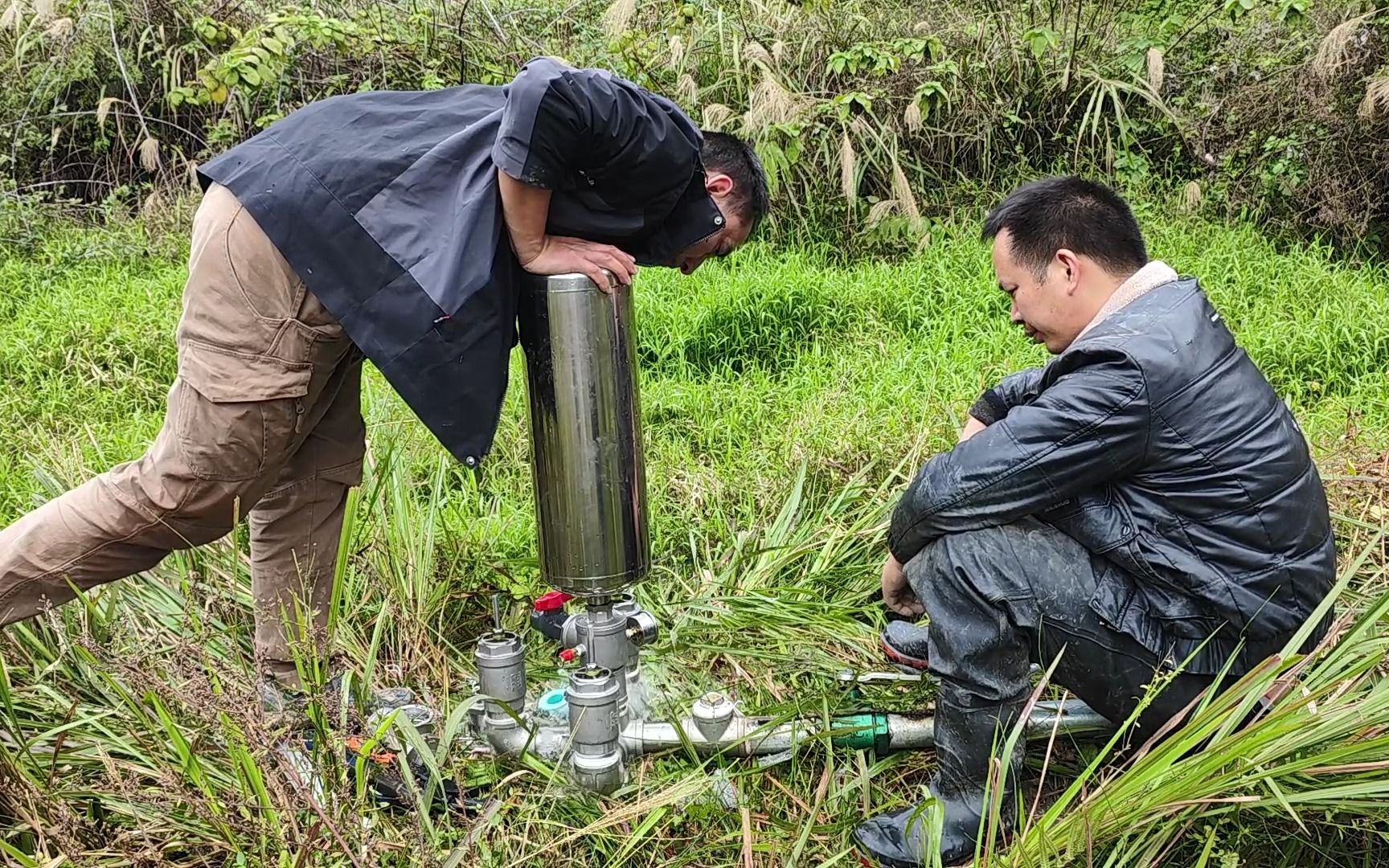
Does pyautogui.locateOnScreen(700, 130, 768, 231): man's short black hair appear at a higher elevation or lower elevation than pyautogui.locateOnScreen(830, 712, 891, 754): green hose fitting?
higher

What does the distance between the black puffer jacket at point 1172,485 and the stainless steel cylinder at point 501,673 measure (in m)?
0.92

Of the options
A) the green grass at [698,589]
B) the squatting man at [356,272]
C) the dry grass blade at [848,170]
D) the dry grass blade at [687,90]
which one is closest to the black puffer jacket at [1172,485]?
the green grass at [698,589]

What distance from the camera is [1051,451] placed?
2018 mm

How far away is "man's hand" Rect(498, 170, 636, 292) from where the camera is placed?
6.79 feet

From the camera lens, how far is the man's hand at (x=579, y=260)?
6.95ft

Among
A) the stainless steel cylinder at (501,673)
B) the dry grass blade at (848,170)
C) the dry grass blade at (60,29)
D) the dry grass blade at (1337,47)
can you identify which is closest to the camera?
the stainless steel cylinder at (501,673)

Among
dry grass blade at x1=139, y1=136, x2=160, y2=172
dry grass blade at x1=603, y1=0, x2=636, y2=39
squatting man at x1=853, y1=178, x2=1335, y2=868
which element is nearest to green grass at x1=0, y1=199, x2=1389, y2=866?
squatting man at x1=853, y1=178, x2=1335, y2=868

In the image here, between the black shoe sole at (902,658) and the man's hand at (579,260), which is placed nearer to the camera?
the man's hand at (579,260)

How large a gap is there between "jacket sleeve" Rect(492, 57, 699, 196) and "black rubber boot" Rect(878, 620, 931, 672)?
123cm

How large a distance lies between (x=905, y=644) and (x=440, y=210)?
1453 millimetres

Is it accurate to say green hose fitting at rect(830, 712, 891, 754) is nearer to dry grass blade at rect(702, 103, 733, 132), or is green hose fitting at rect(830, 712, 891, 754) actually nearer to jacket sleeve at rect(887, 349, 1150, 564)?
jacket sleeve at rect(887, 349, 1150, 564)

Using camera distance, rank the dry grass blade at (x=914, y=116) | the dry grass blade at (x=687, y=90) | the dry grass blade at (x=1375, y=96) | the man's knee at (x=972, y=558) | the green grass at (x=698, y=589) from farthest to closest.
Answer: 1. the dry grass blade at (x=687, y=90)
2. the dry grass blade at (x=914, y=116)
3. the dry grass blade at (x=1375, y=96)
4. the man's knee at (x=972, y=558)
5. the green grass at (x=698, y=589)

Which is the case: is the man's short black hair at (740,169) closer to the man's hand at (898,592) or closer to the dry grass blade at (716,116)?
the man's hand at (898,592)

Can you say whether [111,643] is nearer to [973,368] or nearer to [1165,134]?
[973,368]
